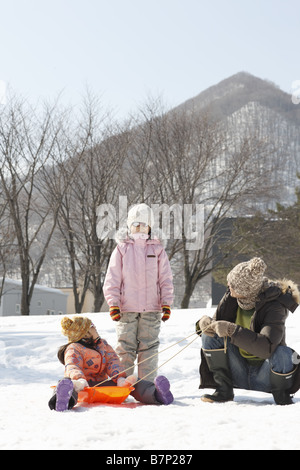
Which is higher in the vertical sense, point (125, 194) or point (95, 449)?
point (125, 194)

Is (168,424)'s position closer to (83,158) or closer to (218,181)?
(83,158)

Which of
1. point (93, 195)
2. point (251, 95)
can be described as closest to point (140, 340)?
point (93, 195)

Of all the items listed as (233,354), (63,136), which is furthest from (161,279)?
(63,136)

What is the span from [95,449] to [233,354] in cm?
150

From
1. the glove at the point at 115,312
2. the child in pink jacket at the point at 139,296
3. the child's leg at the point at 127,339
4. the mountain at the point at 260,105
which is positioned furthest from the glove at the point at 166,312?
the mountain at the point at 260,105

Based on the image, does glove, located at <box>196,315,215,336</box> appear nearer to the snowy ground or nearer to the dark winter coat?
the dark winter coat

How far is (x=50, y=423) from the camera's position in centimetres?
270

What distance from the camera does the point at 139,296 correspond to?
4531 mm

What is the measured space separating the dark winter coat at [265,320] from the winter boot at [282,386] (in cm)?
5

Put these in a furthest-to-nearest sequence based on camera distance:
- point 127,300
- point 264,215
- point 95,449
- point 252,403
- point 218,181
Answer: point 264,215
point 218,181
point 127,300
point 252,403
point 95,449

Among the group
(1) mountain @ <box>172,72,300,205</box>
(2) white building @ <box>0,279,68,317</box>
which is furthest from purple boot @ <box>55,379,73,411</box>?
(1) mountain @ <box>172,72,300,205</box>

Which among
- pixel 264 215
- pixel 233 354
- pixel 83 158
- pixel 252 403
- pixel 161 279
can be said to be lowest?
pixel 252 403

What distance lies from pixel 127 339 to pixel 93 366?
571mm

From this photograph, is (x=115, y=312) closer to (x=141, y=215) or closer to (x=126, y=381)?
(x=126, y=381)
